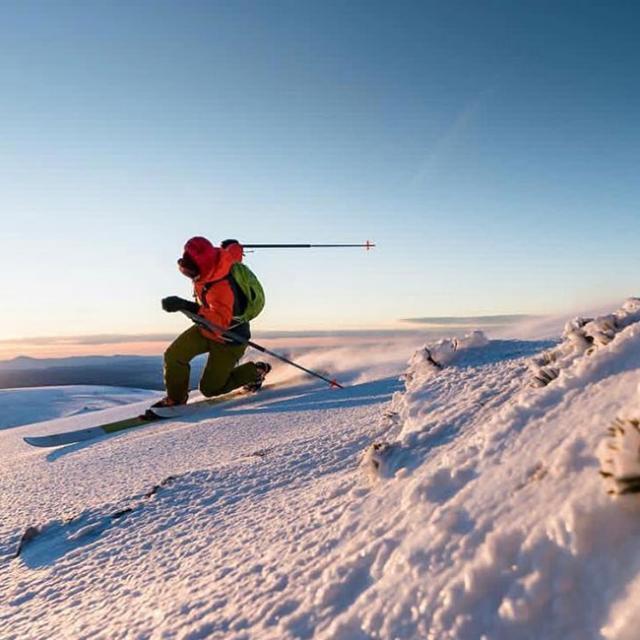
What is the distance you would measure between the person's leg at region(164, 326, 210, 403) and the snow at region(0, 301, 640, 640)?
116 inches

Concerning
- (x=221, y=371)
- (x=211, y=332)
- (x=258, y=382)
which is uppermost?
(x=211, y=332)

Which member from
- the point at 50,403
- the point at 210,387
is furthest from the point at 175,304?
the point at 50,403

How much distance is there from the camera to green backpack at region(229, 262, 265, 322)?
5.08m

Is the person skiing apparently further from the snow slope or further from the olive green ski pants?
the snow slope

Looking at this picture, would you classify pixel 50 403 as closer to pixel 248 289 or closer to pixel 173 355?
pixel 173 355

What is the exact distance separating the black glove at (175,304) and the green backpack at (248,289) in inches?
18.8

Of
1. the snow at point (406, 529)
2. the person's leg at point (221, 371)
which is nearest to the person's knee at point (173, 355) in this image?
the person's leg at point (221, 371)

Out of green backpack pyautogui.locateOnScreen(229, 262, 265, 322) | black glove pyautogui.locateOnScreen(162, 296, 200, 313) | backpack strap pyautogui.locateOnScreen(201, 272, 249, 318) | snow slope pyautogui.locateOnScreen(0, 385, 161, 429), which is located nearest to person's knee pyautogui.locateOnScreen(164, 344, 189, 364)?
black glove pyautogui.locateOnScreen(162, 296, 200, 313)

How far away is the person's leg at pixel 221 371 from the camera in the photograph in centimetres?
535

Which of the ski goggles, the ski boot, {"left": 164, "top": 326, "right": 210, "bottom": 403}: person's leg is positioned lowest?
the ski boot

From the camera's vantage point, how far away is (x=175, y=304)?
16.5ft

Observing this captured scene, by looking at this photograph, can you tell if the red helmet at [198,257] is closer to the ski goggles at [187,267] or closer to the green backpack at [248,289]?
the ski goggles at [187,267]

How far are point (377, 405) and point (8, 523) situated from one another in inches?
77.5

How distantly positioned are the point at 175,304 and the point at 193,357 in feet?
2.13
